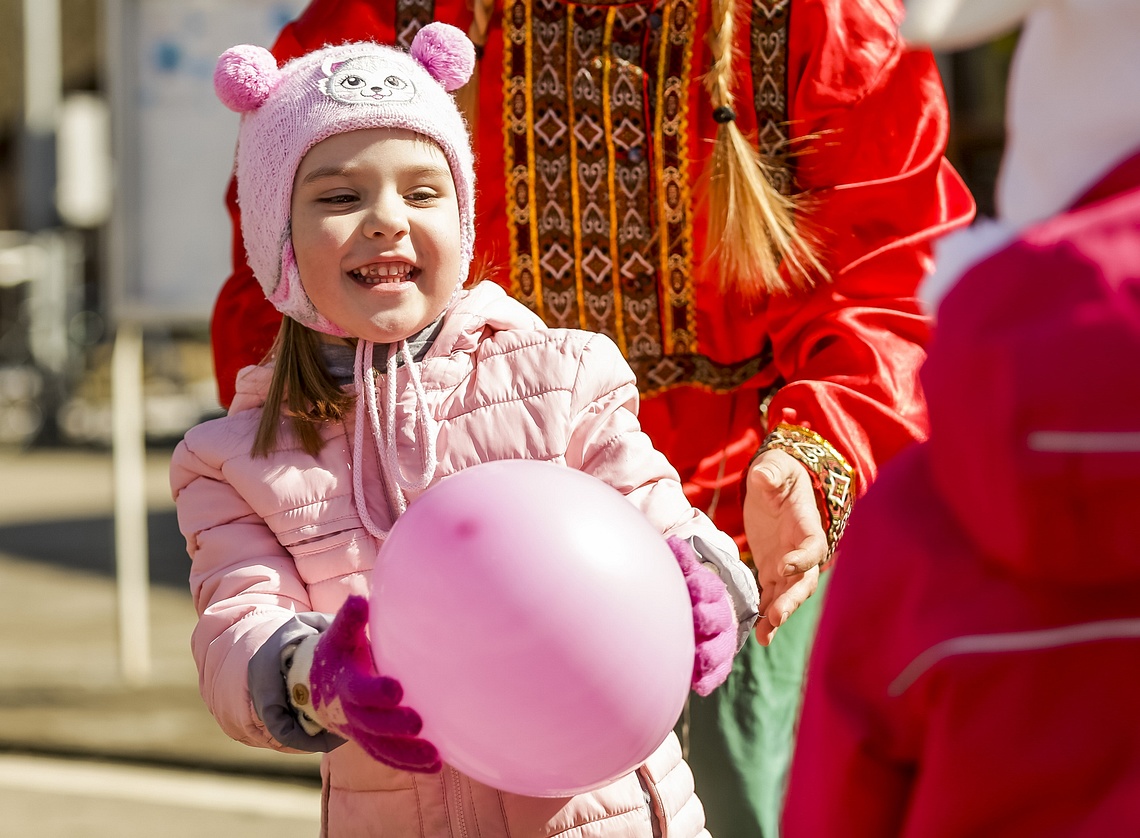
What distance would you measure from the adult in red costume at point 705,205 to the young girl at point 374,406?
0.36 m

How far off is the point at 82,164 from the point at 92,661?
7086 millimetres

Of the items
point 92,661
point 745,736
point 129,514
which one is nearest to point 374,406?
point 745,736

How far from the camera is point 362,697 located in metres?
1.55

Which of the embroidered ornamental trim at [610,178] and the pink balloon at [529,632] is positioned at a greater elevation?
the embroidered ornamental trim at [610,178]

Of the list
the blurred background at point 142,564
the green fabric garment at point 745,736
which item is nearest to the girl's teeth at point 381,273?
the green fabric garment at point 745,736

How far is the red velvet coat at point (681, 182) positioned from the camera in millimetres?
2297

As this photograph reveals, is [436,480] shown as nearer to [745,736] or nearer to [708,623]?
[708,623]

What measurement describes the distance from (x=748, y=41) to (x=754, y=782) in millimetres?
1119

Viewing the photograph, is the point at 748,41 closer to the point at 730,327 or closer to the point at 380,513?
the point at 730,327

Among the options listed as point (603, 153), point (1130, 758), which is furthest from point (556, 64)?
point (1130, 758)

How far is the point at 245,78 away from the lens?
6.73ft

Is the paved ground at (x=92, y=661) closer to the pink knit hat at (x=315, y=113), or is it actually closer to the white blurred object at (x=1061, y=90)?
the pink knit hat at (x=315, y=113)

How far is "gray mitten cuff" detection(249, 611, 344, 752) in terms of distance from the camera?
1.70 meters

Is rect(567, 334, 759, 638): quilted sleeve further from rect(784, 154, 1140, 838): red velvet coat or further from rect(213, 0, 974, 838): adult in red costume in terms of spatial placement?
rect(784, 154, 1140, 838): red velvet coat
